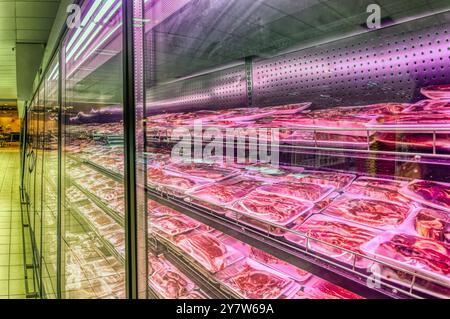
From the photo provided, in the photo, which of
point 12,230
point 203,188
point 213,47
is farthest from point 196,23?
point 12,230

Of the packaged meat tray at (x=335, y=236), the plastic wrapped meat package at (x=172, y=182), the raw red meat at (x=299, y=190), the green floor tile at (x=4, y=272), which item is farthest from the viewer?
the green floor tile at (x=4, y=272)

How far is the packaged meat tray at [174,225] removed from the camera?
1444mm

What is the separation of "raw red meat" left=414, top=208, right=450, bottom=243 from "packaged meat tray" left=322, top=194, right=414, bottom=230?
40 millimetres

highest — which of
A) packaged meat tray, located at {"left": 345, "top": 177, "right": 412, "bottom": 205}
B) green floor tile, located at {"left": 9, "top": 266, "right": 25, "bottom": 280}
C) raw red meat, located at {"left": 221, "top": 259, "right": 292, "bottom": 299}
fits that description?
packaged meat tray, located at {"left": 345, "top": 177, "right": 412, "bottom": 205}

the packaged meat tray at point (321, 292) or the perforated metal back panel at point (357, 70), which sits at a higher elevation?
the perforated metal back panel at point (357, 70)

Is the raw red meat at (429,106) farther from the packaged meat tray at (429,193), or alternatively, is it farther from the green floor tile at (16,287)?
the green floor tile at (16,287)

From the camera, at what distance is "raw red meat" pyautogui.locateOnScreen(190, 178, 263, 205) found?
1193mm

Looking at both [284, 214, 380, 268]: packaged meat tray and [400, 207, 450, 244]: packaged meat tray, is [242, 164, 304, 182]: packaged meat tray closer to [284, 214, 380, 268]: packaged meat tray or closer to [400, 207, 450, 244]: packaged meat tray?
[284, 214, 380, 268]: packaged meat tray

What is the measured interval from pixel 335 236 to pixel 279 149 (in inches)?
23.6

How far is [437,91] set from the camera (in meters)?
1.01

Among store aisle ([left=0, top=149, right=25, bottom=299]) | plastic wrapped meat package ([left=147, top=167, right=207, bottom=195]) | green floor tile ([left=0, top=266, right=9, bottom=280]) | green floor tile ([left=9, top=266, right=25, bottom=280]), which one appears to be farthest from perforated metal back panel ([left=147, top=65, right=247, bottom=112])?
green floor tile ([left=0, top=266, right=9, bottom=280])

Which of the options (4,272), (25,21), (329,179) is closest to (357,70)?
(329,179)

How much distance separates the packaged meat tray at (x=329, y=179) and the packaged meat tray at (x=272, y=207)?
15 centimetres

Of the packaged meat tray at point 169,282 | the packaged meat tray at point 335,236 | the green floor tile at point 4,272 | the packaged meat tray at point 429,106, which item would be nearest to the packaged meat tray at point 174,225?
the packaged meat tray at point 169,282
